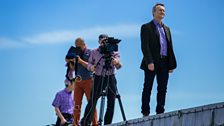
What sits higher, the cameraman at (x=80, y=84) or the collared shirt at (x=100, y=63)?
the collared shirt at (x=100, y=63)

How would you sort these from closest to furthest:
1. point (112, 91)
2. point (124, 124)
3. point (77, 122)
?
point (124, 124) < point (112, 91) < point (77, 122)

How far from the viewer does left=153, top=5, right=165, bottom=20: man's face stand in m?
10.1

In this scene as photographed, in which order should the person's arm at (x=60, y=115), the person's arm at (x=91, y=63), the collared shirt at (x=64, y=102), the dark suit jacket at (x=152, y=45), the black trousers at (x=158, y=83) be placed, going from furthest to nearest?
the collared shirt at (x=64, y=102), the person's arm at (x=60, y=115), the person's arm at (x=91, y=63), the dark suit jacket at (x=152, y=45), the black trousers at (x=158, y=83)

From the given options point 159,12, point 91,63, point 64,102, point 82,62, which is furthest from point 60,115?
point 159,12

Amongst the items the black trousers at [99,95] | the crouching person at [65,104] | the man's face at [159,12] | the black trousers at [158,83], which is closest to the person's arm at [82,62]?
the crouching person at [65,104]

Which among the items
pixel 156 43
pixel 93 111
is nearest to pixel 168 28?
pixel 156 43

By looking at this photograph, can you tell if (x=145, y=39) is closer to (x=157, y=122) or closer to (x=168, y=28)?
(x=168, y=28)

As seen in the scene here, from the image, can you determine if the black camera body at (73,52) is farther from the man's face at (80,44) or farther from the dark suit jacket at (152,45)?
the dark suit jacket at (152,45)

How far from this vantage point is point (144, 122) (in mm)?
8914

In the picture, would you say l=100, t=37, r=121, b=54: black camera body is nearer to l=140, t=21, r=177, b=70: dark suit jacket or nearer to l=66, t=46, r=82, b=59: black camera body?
l=140, t=21, r=177, b=70: dark suit jacket

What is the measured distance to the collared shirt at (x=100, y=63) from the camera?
10.4m

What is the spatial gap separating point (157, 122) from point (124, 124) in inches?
51.2

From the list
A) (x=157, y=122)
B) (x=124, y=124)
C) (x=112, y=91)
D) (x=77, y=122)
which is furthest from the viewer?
(x=77, y=122)

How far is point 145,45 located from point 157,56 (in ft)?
0.93
